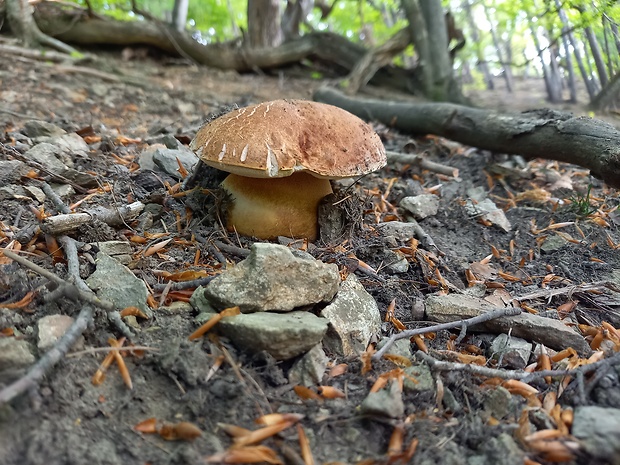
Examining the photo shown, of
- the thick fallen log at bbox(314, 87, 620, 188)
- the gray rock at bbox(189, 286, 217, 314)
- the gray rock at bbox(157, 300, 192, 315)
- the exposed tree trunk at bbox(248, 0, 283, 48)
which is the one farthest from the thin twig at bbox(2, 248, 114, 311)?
the exposed tree trunk at bbox(248, 0, 283, 48)

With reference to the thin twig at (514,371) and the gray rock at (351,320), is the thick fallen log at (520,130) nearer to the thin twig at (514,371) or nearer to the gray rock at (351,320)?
the thin twig at (514,371)

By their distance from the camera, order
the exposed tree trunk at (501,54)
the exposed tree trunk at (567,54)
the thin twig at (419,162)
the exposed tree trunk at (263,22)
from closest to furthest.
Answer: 1. the thin twig at (419,162)
2. the exposed tree trunk at (567,54)
3. the exposed tree trunk at (263,22)
4. the exposed tree trunk at (501,54)

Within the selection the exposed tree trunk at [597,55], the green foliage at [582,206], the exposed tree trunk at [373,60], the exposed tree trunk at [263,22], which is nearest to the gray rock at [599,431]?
the green foliage at [582,206]

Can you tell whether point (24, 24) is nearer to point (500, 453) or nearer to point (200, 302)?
point (200, 302)

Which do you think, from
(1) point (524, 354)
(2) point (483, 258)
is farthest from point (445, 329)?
(2) point (483, 258)

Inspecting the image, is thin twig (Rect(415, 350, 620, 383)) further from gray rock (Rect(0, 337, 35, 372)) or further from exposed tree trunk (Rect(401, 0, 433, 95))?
exposed tree trunk (Rect(401, 0, 433, 95))

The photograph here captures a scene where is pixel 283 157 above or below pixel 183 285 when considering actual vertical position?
above

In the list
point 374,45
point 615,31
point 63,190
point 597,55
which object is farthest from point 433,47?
point 63,190
